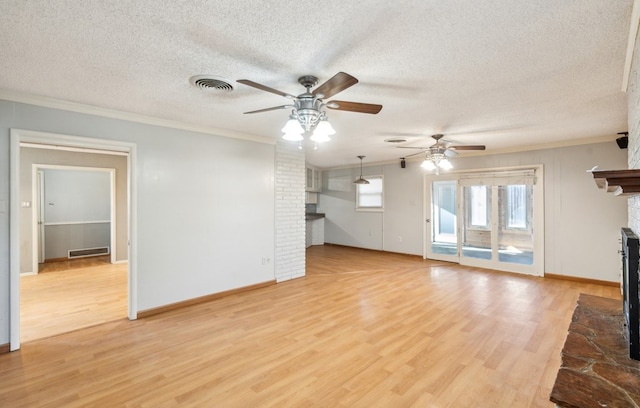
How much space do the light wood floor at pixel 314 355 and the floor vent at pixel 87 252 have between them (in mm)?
4948

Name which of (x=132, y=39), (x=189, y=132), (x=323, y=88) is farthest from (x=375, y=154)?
(x=132, y=39)

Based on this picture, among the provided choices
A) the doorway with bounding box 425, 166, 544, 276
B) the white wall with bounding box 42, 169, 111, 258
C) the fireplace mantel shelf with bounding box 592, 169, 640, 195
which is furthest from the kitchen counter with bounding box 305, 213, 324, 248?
the fireplace mantel shelf with bounding box 592, 169, 640, 195

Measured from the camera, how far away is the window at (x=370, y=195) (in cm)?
806

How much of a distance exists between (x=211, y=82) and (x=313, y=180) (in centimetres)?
658

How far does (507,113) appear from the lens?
3.51 m

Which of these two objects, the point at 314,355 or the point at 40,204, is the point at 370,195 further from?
the point at 40,204

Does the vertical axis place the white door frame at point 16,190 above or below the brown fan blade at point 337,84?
below

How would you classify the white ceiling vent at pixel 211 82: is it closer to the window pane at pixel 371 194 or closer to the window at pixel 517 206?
the window at pixel 517 206

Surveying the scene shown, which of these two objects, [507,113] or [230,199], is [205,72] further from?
[507,113]

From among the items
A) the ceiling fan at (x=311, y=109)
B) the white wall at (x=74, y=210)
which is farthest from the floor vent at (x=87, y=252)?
the ceiling fan at (x=311, y=109)

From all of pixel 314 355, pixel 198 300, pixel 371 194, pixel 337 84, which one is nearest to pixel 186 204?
pixel 198 300

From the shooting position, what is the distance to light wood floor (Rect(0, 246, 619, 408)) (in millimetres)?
2143

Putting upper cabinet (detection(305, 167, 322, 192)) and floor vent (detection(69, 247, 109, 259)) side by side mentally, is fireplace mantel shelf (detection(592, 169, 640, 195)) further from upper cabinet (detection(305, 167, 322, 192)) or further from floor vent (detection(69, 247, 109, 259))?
floor vent (detection(69, 247, 109, 259))

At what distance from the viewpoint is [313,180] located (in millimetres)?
9086
